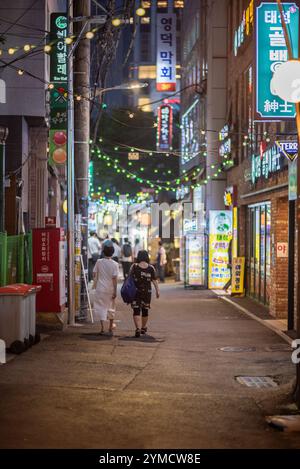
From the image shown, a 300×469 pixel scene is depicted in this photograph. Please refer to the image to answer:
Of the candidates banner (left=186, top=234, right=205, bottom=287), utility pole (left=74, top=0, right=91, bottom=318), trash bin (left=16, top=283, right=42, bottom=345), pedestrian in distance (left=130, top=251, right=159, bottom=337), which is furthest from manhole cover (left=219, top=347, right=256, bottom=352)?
banner (left=186, top=234, right=205, bottom=287)

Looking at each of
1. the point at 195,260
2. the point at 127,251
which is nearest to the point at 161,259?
the point at 127,251

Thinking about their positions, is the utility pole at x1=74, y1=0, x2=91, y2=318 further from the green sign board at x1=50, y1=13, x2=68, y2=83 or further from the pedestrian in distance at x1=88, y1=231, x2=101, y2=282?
the pedestrian in distance at x1=88, y1=231, x2=101, y2=282

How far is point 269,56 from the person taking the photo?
15.1 metres

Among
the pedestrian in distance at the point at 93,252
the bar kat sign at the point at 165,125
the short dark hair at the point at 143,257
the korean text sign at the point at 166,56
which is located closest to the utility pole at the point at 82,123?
the short dark hair at the point at 143,257

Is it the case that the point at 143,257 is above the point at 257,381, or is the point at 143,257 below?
above

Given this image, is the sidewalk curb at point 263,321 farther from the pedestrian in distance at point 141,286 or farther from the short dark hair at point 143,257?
the short dark hair at point 143,257

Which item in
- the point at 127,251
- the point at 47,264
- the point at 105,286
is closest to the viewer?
the point at 105,286

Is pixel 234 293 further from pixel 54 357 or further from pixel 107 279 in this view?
pixel 54 357

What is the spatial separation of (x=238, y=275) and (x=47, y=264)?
1075 cm

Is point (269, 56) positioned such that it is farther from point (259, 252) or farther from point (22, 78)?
point (259, 252)

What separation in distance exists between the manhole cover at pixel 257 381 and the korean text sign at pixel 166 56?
29551 millimetres

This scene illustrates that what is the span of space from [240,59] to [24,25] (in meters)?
8.39

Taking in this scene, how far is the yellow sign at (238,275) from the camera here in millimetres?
26062
